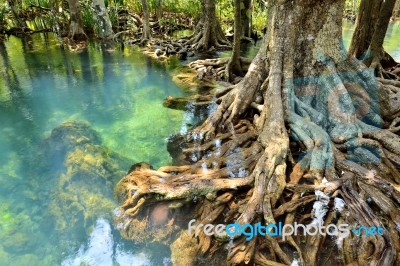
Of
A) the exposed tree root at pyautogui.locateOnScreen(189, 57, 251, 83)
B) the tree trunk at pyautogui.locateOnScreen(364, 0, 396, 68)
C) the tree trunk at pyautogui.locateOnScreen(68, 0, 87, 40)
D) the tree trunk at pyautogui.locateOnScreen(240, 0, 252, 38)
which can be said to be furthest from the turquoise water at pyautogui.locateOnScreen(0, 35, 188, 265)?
the tree trunk at pyautogui.locateOnScreen(240, 0, 252, 38)

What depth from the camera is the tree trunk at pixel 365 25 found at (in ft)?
24.1

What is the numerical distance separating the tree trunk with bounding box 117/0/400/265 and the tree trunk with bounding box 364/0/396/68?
6.09 ft

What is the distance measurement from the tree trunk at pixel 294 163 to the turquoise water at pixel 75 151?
1.28 feet

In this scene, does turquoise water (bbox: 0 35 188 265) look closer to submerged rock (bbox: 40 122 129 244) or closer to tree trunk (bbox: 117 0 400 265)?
submerged rock (bbox: 40 122 129 244)

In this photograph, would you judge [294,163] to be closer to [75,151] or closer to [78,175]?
[78,175]

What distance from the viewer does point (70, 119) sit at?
19.9 feet

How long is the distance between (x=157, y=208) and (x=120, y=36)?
42.3 ft

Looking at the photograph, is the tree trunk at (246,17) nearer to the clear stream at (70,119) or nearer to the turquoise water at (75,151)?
the clear stream at (70,119)

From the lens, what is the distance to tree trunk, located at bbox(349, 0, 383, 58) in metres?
7.34

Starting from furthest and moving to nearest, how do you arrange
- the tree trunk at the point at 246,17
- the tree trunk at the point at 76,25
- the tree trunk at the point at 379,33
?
the tree trunk at the point at 76,25 < the tree trunk at the point at 246,17 < the tree trunk at the point at 379,33

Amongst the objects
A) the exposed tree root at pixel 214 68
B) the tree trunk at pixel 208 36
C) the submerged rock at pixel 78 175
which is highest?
the tree trunk at pixel 208 36

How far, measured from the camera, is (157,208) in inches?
137

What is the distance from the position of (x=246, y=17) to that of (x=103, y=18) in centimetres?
617

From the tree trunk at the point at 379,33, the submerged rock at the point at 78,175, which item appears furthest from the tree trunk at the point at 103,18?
the tree trunk at the point at 379,33
